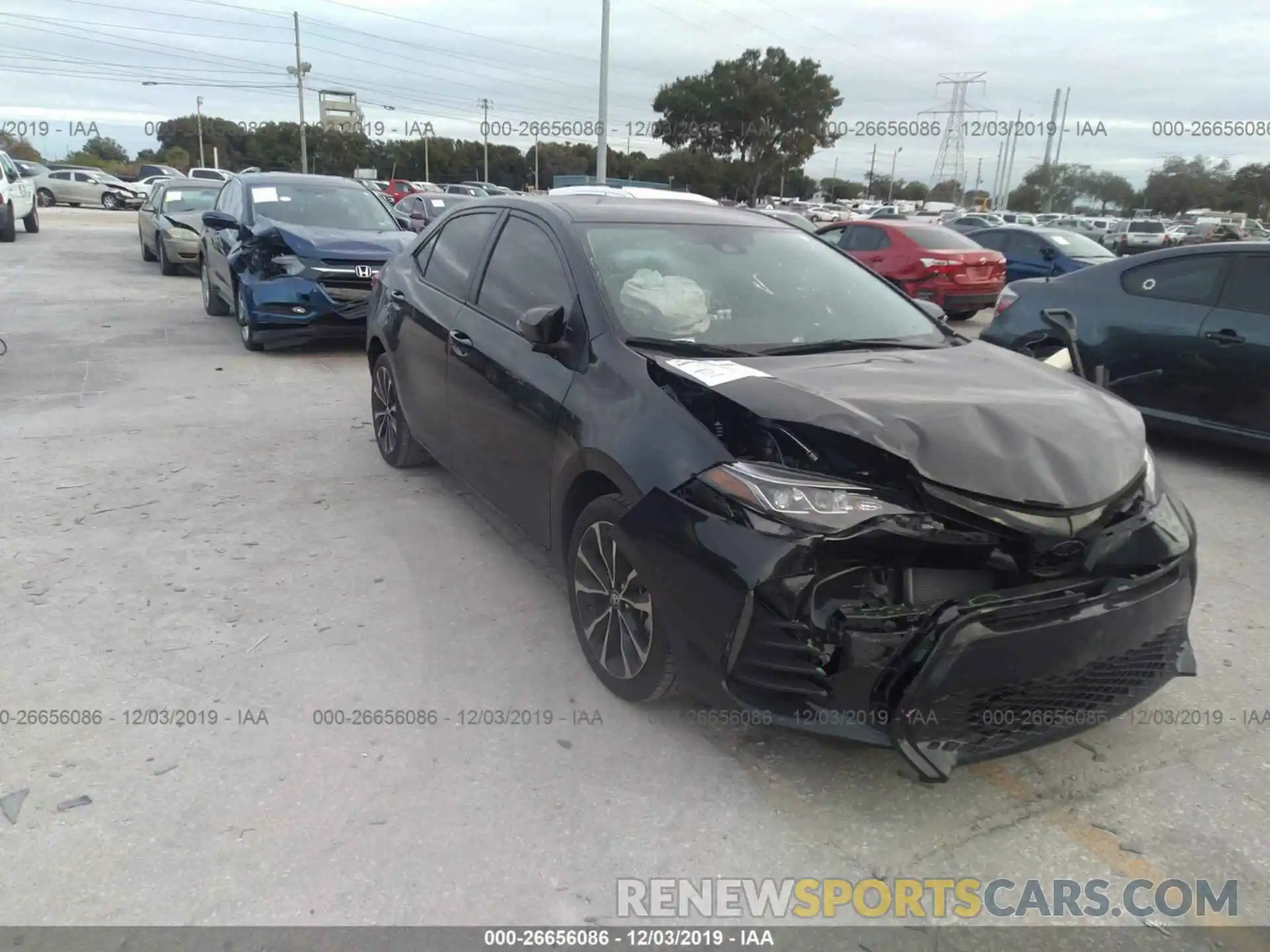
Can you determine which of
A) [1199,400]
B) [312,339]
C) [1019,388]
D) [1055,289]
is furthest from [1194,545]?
[312,339]

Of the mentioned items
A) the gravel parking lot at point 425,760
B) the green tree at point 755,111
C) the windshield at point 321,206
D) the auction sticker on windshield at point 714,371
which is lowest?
the gravel parking lot at point 425,760

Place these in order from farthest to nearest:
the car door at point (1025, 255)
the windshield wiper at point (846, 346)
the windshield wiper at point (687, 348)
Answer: the car door at point (1025, 255) → the windshield wiper at point (846, 346) → the windshield wiper at point (687, 348)

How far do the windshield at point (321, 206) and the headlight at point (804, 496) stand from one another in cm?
794

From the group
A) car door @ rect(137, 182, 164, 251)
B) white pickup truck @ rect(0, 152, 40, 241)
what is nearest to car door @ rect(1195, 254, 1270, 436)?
car door @ rect(137, 182, 164, 251)

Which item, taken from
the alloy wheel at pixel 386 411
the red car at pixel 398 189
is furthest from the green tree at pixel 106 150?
the alloy wheel at pixel 386 411

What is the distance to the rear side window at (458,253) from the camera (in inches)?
180

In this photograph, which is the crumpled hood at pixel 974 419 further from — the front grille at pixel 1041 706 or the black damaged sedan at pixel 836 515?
the front grille at pixel 1041 706

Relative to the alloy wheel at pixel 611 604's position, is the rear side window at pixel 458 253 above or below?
above

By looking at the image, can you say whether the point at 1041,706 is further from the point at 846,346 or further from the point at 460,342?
the point at 460,342

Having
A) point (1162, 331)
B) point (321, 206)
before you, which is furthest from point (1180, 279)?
point (321, 206)

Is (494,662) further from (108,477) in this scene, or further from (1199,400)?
(1199,400)

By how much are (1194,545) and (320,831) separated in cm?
287

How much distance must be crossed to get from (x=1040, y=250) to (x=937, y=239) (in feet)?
7.37

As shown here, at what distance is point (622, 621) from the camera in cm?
319
